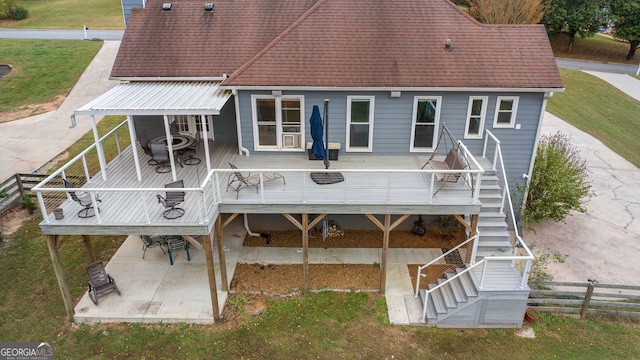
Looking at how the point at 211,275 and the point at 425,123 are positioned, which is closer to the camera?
the point at 211,275

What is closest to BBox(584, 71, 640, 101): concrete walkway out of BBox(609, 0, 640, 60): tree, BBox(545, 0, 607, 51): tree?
BBox(609, 0, 640, 60): tree

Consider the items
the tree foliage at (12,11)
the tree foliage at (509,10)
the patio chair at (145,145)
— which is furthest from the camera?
the tree foliage at (12,11)

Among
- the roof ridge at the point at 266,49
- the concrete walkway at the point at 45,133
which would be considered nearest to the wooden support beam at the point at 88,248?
the roof ridge at the point at 266,49

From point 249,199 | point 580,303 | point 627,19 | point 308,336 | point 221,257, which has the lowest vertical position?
point 308,336

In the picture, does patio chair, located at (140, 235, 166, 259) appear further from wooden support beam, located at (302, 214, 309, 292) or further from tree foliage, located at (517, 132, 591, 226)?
tree foliage, located at (517, 132, 591, 226)

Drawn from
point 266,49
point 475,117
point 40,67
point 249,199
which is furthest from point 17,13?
point 475,117

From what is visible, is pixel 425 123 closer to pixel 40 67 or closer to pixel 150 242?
pixel 150 242

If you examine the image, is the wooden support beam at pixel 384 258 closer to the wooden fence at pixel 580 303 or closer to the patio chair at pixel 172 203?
the wooden fence at pixel 580 303
